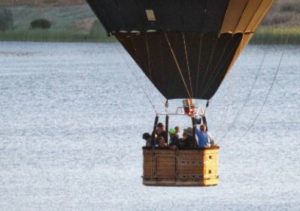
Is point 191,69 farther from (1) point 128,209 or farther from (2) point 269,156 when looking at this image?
(2) point 269,156

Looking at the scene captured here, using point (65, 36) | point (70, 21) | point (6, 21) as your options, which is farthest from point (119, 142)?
point (70, 21)

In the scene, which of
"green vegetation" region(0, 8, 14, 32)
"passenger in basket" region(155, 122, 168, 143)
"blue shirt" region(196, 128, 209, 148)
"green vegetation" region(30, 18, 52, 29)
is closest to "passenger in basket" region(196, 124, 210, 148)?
"blue shirt" region(196, 128, 209, 148)

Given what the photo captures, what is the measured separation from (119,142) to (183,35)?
16.5 metres

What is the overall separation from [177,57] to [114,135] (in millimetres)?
17872

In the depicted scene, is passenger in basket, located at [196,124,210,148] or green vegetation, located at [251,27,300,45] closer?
passenger in basket, located at [196,124,210,148]

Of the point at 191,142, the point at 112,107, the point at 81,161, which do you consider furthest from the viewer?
the point at 112,107

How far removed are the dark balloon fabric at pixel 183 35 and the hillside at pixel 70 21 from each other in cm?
4747

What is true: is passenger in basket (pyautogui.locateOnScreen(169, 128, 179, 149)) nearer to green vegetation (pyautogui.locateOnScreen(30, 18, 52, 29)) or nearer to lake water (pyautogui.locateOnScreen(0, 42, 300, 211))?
lake water (pyautogui.locateOnScreen(0, 42, 300, 211))

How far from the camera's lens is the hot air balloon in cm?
2022

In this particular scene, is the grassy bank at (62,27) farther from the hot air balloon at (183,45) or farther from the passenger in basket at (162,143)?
the passenger in basket at (162,143)

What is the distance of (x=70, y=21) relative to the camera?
300ft

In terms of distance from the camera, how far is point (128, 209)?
1093 inches

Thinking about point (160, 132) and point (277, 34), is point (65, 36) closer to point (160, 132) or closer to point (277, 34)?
point (277, 34)

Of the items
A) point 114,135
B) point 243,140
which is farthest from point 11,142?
point 243,140
